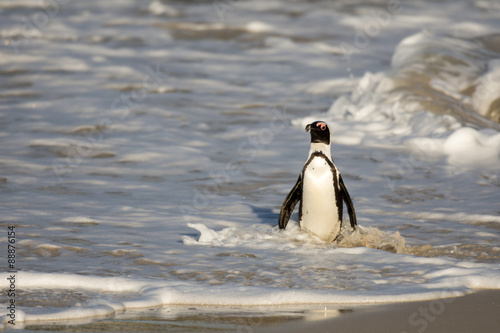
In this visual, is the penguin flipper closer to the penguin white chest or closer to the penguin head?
the penguin white chest

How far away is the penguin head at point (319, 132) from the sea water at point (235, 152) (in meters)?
0.68

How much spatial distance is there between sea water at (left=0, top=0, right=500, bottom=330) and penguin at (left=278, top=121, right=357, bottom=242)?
100mm

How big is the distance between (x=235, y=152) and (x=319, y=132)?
3.10 metres

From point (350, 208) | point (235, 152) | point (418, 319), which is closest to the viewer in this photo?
point (418, 319)

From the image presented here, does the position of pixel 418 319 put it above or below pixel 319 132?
below

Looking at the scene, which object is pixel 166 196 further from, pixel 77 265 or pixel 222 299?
pixel 222 299

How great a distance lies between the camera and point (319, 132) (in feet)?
17.0

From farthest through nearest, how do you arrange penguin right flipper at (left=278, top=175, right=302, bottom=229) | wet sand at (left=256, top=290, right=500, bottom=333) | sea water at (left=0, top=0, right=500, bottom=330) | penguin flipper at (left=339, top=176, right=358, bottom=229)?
1. penguin right flipper at (left=278, top=175, right=302, bottom=229)
2. penguin flipper at (left=339, top=176, right=358, bottom=229)
3. sea water at (left=0, top=0, right=500, bottom=330)
4. wet sand at (left=256, top=290, right=500, bottom=333)

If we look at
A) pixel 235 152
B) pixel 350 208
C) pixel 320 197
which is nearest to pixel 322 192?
pixel 320 197

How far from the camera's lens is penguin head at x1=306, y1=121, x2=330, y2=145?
5164 millimetres

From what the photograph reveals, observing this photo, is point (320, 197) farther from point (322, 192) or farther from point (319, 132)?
point (319, 132)

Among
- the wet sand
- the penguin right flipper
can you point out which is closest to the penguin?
the penguin right flipper

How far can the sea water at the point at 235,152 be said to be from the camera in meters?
4.19

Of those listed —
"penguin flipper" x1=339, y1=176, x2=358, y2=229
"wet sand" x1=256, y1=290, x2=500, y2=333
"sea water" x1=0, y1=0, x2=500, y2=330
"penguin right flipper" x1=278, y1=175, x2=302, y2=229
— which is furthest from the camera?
"penguin right flipper" x1=278, y1=175, x2=302, y2=229
